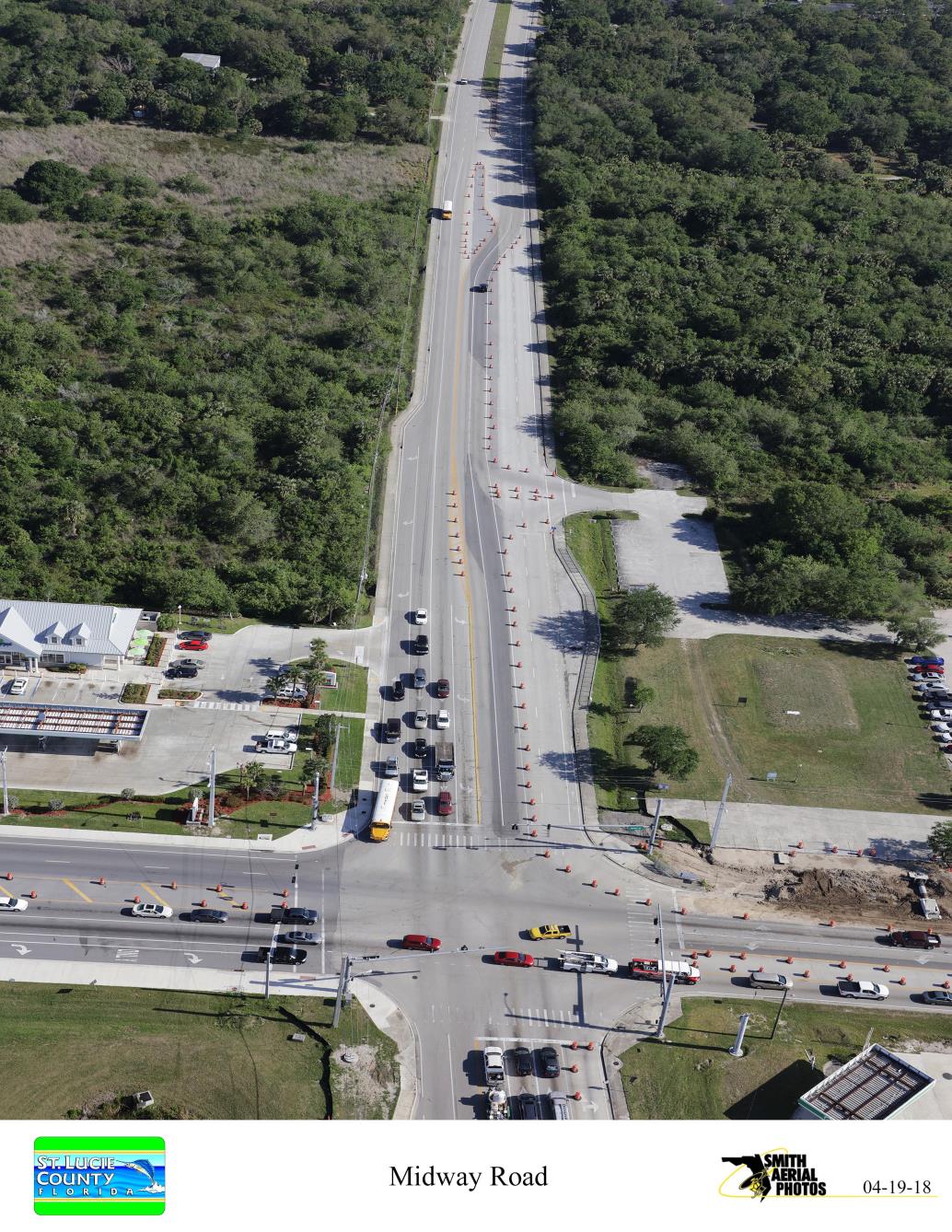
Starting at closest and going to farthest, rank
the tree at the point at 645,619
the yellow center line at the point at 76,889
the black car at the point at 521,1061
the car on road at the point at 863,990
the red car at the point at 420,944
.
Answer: the black car at the point at 521,1061, the red car at the point at 420,944, the car on road at the point at 863,990, the yellow center line at the point at 76,889, the tree at the point at 645,619

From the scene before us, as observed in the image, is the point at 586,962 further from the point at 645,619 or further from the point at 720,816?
the point at 645,619

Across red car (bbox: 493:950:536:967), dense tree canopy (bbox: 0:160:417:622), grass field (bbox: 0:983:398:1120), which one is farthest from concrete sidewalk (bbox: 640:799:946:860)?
dense tree canopy (bbox: 0:160:417:622)

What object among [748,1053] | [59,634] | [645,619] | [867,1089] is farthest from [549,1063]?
[59,634]

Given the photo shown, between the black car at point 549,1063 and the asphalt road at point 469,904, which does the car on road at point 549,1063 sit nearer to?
the black car at point 549,1063

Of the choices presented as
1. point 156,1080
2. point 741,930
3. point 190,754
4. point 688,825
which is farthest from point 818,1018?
point 190,754

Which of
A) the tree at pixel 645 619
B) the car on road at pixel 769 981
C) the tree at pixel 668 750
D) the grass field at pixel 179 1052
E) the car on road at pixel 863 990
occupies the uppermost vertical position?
the tree at pixel 645 619

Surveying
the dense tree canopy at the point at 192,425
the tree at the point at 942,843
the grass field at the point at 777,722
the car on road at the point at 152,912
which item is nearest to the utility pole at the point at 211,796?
the car on road at the point at 152,912
